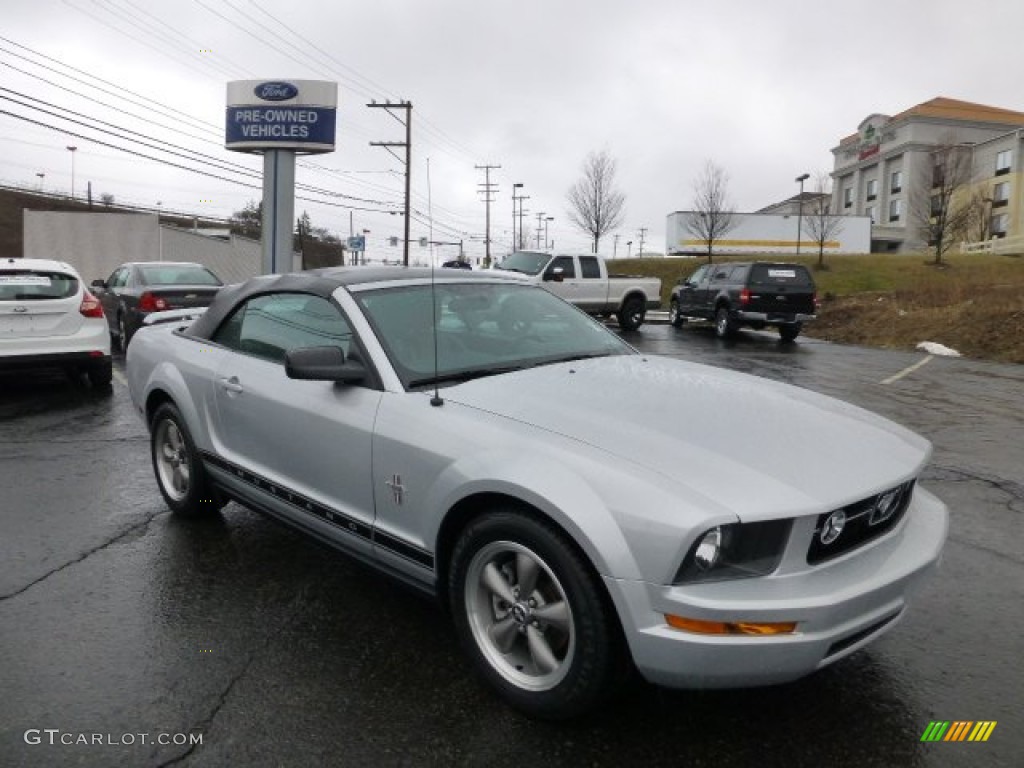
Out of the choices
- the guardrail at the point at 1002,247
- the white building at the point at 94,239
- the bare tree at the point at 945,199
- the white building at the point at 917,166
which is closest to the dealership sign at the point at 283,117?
the white building at the point at 94,239

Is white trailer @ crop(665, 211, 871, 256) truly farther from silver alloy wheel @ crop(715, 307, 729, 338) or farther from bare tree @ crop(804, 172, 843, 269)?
silver alloy wheel @ crop(715, 307, 729, 338)

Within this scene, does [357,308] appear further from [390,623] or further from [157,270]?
[157,270]

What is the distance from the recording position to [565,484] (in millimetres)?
2502

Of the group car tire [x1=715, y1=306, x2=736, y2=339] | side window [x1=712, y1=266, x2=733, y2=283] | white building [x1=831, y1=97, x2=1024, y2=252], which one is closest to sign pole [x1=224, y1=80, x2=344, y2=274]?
side window [x1=712, y1=266, x2=733, y2=283]

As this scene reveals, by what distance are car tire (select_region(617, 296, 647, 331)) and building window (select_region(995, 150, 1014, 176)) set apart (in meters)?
63.6

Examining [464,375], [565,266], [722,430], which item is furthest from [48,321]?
[565,266]

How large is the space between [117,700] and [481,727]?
1305 millimetres

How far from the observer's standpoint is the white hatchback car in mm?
8648

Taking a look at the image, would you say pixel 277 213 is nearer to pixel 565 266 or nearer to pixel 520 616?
pixel 565 266

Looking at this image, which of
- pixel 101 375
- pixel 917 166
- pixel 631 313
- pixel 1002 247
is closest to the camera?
pixel 101 375

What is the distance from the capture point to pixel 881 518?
9.00 ft

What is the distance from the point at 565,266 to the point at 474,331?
16.4 meters

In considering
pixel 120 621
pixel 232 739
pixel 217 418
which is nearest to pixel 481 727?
pixel 232 739

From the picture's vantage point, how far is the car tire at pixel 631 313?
2102 cm
